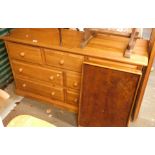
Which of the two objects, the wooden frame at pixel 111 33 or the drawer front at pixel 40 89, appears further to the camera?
the drawer front at pixel 40 89

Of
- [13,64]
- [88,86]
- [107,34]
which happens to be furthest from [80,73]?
[13,64]

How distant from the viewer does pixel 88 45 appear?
5.08ft

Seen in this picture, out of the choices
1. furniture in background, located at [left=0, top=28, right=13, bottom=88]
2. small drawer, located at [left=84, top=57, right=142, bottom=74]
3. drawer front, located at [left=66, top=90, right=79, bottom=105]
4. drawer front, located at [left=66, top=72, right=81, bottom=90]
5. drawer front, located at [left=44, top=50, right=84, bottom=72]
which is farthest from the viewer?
furniture in background, located at [left=0, top=28, right=13, bottom=88]

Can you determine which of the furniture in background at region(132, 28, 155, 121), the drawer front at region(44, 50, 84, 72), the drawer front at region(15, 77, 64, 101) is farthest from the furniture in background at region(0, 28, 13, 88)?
the furniture in background at region(132, 28, 155, 121)

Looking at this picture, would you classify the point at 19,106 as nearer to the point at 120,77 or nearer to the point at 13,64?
the point at 13,64

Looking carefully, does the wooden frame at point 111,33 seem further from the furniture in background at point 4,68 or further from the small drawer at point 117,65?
the furniture in background at point 4,68

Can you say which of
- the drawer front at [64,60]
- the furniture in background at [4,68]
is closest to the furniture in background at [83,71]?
the drawer front at [64,60]

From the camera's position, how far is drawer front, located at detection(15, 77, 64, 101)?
1910mm

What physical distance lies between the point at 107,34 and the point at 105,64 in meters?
0.29

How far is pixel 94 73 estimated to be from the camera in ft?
4.90

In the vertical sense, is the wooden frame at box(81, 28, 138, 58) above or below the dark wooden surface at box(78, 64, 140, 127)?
above

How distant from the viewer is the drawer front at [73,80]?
1675mm

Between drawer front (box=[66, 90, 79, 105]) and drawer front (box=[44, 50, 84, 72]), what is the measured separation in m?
0.28

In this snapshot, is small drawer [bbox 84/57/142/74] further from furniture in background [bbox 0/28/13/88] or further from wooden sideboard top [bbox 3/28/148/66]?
furniture in background [bbox 0/28/13/88]
